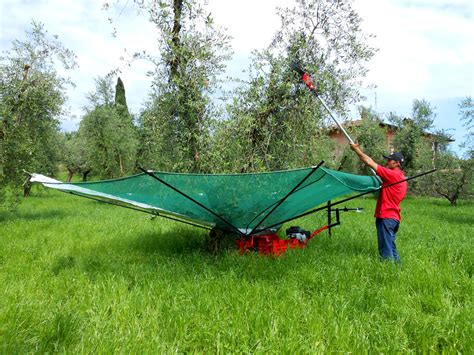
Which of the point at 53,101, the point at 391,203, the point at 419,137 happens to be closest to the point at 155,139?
the point at 391,203

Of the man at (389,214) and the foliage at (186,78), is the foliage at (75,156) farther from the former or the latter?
the man at (389,214)

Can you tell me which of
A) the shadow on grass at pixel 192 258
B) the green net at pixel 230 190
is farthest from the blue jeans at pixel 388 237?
the green net at pixel 230 190

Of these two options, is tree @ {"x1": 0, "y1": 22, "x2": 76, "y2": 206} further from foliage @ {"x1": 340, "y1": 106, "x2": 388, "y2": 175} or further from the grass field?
foliage @ {"x1": 340, "y1": 106, "x2": 388, "y2": 175}

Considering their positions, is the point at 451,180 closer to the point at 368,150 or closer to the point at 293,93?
the point at 368,150

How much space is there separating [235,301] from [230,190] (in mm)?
1273

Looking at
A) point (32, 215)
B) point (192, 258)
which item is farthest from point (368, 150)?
point (192, 258)

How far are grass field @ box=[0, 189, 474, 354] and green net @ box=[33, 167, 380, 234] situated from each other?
825 mm

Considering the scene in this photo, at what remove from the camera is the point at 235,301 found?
12.6 ft

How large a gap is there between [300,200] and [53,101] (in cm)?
996

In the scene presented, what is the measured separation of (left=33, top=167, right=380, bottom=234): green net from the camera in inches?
156

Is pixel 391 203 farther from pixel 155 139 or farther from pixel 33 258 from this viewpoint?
pixel 33 258

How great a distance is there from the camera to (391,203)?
5.54m

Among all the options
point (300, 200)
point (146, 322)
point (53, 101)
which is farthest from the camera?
point (53, 101)

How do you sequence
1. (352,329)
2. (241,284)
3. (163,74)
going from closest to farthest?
(352,329)
(241,284)
(163,74)
